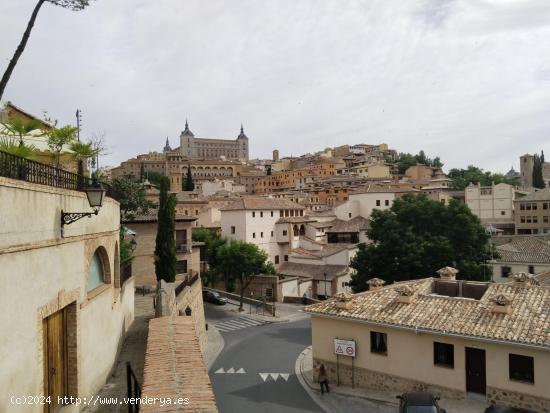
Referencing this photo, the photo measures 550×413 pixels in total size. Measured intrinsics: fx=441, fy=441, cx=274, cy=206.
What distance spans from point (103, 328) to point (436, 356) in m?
12.7

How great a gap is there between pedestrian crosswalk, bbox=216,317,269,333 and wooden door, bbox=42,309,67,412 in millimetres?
23822

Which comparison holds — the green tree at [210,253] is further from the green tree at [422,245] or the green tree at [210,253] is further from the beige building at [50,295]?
the beige building at [50,295]

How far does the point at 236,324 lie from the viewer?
3438cm

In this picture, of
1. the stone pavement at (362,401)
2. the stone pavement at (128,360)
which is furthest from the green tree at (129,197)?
the stone pavement at (362,401)

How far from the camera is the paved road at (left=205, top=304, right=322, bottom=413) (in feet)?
58.5

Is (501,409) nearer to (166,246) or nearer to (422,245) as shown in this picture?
(422,245)

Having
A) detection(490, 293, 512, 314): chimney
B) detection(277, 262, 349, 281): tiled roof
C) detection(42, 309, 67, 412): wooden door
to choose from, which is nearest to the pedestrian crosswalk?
detection(277, 262, 349, 281): tiled roof

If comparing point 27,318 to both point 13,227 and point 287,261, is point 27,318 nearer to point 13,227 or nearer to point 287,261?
point 13,227

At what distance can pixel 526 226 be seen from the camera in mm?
65062

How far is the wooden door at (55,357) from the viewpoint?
7.92 metres

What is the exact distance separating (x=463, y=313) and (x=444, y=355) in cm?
188

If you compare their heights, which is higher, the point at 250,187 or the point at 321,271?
the point at 250,187

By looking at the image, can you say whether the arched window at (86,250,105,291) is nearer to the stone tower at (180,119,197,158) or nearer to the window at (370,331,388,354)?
the window at (370,331,388,354)

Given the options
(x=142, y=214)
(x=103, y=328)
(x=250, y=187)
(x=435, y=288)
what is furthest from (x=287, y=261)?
(x=250, y=187)
